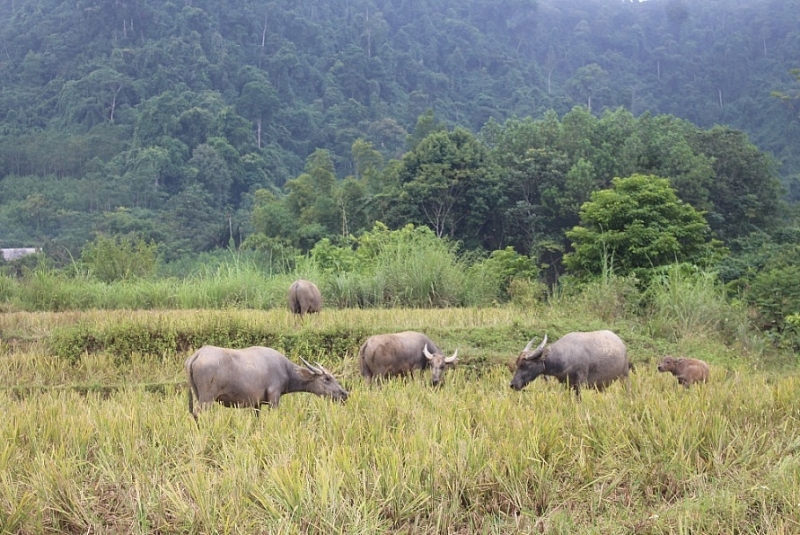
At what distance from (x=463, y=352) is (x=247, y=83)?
4339 cm

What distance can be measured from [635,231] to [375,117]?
36.9 meters

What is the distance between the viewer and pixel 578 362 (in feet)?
19.4

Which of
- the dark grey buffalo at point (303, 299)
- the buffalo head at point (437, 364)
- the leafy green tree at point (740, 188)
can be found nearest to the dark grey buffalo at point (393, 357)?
the buffalo head at point (437, 364)

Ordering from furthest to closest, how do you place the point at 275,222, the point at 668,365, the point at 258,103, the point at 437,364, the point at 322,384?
the point at 258,103, the point at 275,222, the point at 668,365, the point at 437,364, the point at 322,384

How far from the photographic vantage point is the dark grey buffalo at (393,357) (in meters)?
6.56

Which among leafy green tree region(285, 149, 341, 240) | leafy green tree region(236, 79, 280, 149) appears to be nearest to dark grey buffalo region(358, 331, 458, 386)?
leafy green tree region(285, 149, 341, 240)

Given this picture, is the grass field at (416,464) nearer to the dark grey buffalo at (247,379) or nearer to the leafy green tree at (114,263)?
the dark grey buffalo at (247,379)

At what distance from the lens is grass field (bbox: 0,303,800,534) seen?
3.01m

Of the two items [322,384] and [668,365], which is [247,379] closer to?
[322,384]

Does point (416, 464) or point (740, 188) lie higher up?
point (416, 464)

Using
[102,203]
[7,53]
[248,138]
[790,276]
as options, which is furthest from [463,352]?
[7,53]

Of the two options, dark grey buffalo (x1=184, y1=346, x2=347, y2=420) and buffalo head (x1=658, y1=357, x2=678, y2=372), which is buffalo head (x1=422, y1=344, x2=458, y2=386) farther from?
buffalo head (x1=658, y1=357, x2=678, y2=372)

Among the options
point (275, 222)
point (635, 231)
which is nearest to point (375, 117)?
point (275, 222)

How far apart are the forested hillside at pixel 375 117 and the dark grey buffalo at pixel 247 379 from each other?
14331 mm
